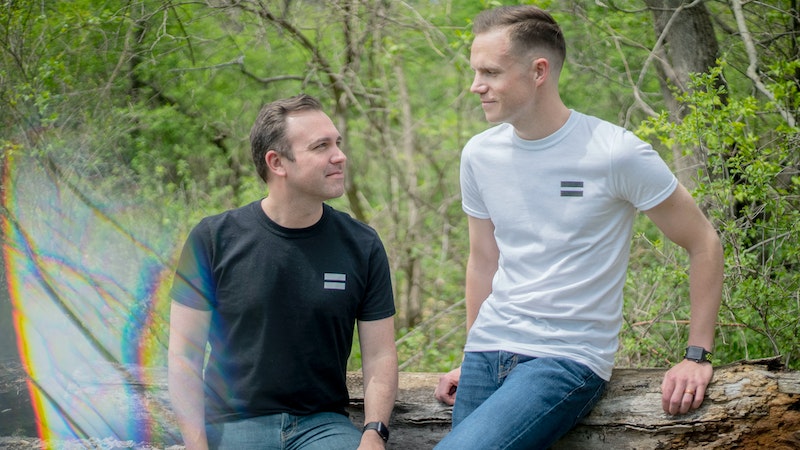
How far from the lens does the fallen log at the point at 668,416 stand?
2754 mm

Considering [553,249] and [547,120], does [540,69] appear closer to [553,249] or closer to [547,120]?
[547,120]

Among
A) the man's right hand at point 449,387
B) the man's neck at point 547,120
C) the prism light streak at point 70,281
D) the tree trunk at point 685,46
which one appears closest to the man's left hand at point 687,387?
the man's right hand at point 449,387

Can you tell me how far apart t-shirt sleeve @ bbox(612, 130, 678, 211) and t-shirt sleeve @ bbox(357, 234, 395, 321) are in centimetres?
103

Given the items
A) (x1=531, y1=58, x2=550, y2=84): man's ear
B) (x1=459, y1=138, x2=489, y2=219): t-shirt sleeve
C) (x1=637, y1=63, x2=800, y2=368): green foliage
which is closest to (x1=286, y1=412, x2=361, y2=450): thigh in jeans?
(x1=459, y1=138, x2=489, y2=219): t-shirt sleeve

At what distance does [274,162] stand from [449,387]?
118 cm

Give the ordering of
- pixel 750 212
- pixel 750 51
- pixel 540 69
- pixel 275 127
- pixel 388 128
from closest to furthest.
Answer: pixel 540 69
pixel 275 127
pixel 750 212
pixel 750 51
pixel 388 128

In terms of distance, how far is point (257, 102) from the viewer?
27.3ft

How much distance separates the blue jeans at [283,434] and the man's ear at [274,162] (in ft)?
3.17

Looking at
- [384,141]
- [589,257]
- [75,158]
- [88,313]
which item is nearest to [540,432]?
[589,257]

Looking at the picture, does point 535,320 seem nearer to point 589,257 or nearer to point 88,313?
point 589,257

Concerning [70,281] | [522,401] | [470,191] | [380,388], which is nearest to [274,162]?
[470,191]

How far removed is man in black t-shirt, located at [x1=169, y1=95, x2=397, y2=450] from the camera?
3.03 metres

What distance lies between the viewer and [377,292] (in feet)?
10.6

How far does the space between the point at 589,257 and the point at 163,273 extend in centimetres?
450
